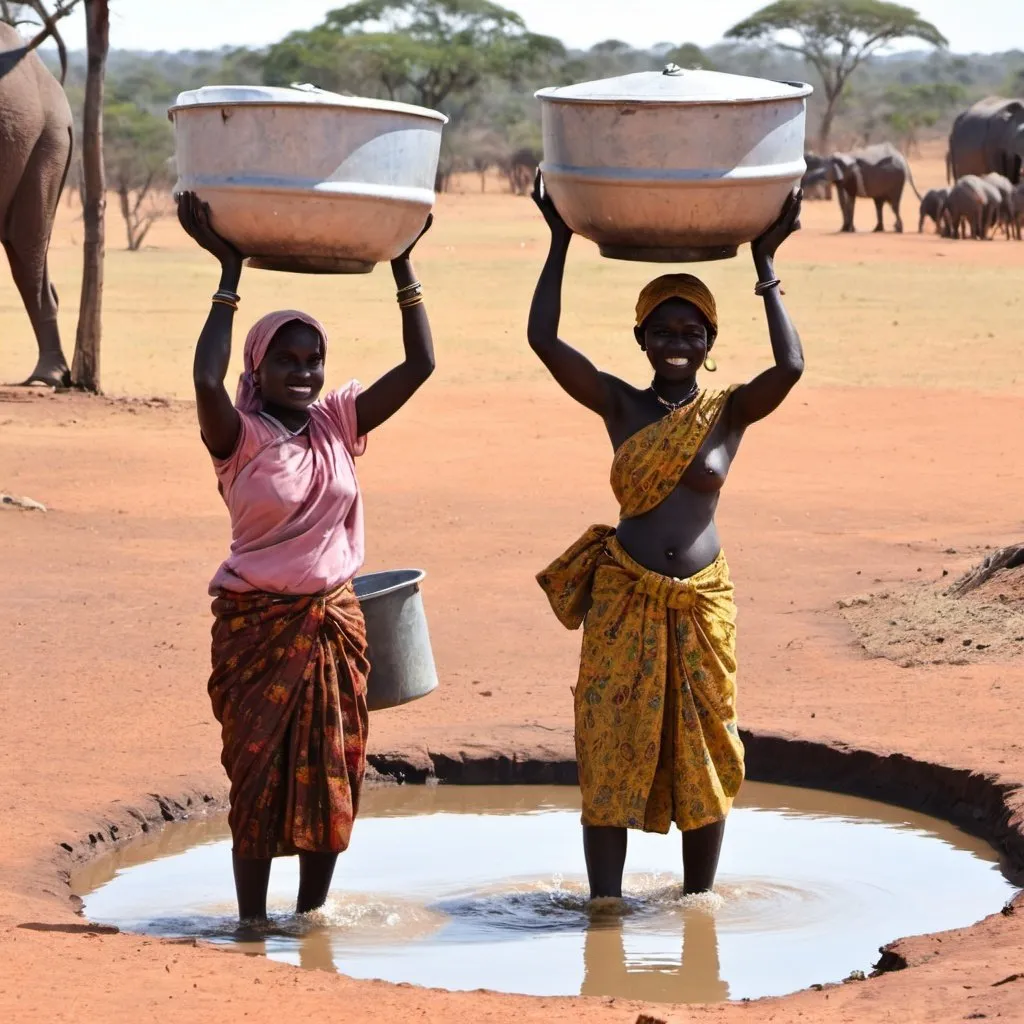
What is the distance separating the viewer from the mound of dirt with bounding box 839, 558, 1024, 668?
691 centimetres

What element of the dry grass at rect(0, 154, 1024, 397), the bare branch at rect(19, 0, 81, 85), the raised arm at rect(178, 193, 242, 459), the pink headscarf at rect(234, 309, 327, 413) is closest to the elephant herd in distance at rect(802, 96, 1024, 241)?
the dry grass at rect(0, 154, 1024, 397)

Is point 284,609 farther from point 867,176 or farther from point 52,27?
point 867,176

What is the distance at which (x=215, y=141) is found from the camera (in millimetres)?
3939

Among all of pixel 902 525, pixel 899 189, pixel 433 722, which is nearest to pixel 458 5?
pixel 899 189

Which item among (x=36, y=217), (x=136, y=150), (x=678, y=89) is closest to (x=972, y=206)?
(x=136, y=150)

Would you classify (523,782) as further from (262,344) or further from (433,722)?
(262,344)

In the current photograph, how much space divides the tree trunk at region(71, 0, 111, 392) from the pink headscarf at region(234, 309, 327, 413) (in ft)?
31.3

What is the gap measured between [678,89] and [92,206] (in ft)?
33.8

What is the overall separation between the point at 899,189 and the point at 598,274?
10.9 m

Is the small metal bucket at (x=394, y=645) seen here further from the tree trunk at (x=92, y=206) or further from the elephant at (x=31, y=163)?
the tree trunk at (x=92, y=206)

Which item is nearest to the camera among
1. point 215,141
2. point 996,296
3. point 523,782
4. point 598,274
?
point 215,141

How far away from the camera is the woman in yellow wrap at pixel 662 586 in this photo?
4.34 meters

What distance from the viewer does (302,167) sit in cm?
390

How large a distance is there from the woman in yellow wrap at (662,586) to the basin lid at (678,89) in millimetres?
312
